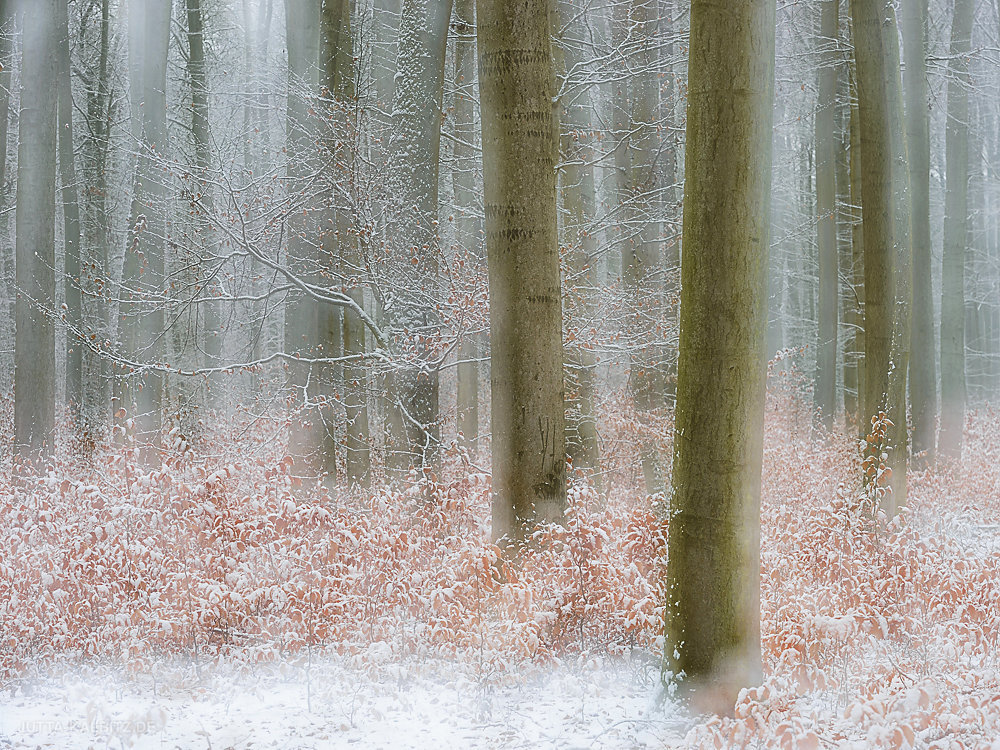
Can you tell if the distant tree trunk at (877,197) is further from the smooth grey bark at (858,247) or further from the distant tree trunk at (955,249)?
the distant tree trunk at (955,249)

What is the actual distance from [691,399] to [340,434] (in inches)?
324

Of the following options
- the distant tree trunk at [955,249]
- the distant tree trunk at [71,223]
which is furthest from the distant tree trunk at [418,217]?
the distant tree trunk at [955,249]

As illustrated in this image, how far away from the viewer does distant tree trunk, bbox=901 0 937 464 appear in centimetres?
1054

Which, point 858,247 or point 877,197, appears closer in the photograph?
point 877,197

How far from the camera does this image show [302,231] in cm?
964

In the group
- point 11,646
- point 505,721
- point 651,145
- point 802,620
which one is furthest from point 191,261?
point 802,620

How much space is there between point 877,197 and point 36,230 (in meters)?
10.2

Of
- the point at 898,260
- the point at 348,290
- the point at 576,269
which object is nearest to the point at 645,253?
the point at 576,269

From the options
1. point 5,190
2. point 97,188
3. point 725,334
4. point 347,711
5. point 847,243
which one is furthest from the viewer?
point 5,190

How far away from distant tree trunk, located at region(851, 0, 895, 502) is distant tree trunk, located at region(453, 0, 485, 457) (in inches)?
174

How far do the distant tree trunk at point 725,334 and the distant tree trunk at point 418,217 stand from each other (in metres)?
4.19

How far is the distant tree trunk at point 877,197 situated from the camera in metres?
8.01

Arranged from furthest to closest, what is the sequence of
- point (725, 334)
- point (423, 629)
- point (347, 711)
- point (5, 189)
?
point (5, 189), point (423, 629), point (347, 711), point (725, 334)

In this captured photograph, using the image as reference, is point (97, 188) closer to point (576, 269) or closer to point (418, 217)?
point (418, 217)
